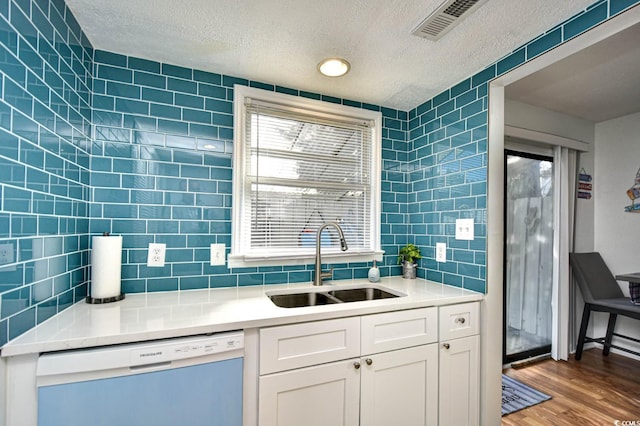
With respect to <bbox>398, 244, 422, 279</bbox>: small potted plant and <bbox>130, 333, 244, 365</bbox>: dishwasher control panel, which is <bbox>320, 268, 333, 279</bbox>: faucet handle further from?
<bbox>130, 333, 244, 365</bbox>: dishwasher control panel

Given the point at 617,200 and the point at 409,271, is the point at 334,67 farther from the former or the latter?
the point at 617,200

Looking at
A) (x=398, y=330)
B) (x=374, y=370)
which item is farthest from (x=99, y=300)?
(x=398, y=330)

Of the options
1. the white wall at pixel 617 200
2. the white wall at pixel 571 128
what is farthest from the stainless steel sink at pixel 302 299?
the white wall at pixel 617 200

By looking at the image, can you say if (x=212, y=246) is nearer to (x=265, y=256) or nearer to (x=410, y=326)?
(x=265, y=256)

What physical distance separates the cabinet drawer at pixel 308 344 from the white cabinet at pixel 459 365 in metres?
0.57

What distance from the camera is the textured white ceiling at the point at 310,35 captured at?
1.28 metres

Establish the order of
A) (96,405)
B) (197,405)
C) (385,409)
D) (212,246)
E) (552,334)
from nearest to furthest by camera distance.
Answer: (96,405) → (197,405) → (385,409) → (212,246) → (552,334)

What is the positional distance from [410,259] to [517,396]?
1326 millimetres

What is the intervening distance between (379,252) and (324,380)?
1068mm

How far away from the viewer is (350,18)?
1342 mm

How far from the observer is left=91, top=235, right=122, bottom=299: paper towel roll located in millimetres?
1424

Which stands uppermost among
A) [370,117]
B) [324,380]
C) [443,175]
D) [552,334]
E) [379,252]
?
[370,117]

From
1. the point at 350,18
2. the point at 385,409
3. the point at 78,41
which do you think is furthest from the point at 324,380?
the point at 78,41

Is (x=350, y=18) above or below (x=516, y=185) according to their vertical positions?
above
